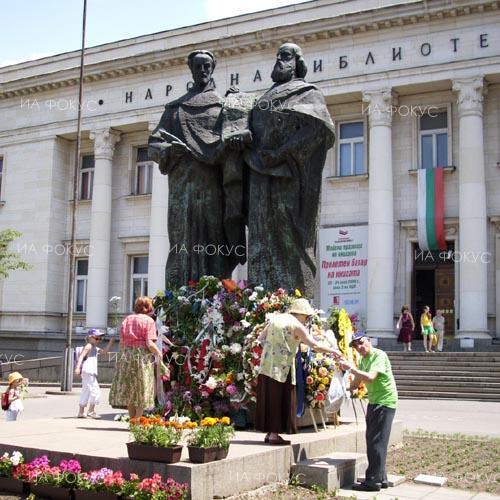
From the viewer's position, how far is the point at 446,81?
28094 millimetres

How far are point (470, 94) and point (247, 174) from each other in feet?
66.4

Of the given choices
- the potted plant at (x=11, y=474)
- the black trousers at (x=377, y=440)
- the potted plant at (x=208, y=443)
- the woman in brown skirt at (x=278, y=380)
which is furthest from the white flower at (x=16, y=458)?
the black trousers at (x=377, y=440)

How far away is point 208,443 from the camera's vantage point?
5.97m

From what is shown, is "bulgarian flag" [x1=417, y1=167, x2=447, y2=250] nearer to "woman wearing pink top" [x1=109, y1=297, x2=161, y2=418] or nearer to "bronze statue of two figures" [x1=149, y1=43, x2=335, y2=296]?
"bronze statue of two figures" [x1=149, y1=43, x2=335, y2=296]

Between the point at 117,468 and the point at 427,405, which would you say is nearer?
the point at 117,468

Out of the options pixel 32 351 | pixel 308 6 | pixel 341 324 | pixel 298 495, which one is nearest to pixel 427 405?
pixel 341 324

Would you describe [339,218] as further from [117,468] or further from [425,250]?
[117,468]

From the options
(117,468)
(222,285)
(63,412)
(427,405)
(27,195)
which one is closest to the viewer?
(117,468)

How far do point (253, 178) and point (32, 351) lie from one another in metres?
28.1

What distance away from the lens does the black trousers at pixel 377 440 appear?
7199 mm

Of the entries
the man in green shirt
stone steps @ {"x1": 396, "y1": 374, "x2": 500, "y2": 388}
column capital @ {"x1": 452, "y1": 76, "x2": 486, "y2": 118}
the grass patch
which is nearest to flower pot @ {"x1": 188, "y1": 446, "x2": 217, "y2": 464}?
the man in green shirt

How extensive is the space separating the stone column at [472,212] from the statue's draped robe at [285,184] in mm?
18754

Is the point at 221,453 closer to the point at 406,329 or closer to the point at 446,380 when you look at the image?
the point at 446,380

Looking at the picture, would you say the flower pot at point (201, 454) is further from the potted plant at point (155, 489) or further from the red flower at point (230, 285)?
the red flower at point (230, 285)
